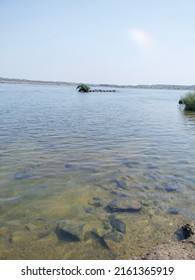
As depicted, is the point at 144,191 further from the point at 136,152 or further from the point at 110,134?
the point at 110,134

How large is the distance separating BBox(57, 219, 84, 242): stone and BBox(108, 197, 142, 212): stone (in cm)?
156

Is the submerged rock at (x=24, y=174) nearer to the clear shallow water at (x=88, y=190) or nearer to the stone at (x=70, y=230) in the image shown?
the clear shallow water at (x=88, y=190)

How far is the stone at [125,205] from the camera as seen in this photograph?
9703 millimetres

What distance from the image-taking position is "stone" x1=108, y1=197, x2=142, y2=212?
9.70 m

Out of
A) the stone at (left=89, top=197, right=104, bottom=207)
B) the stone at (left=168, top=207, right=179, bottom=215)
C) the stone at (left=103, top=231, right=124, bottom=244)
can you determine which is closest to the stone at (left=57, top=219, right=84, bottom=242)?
the stone at (left=103, top=231, right=124, bottom=244)

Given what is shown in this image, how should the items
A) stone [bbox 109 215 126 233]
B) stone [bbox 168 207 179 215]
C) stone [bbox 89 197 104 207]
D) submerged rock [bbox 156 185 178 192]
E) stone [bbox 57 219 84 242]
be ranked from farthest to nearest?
submerged rock [bbox 156 185 178 192] → stone [bbox 89 197 104 207] → stone [bbox 168 207 179 215] → stone [bbox 109 215 126 233] → stone [bbox 57 219 84 242]

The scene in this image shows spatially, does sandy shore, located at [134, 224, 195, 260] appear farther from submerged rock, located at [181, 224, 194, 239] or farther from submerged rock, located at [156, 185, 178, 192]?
submerged rock, located at [156, 185, 178, 192]

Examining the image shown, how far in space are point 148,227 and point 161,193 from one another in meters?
2.59

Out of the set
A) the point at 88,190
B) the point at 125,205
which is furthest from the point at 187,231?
the point at 88,190

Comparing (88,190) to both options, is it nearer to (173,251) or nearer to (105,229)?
(105,229)

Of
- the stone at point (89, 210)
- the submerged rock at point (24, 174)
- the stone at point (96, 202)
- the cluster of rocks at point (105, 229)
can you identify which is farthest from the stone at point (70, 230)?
the submerged rock at point (24, 174)

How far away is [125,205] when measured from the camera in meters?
9.87

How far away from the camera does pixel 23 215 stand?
9219 mm

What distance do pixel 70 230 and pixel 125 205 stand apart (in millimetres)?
2331
